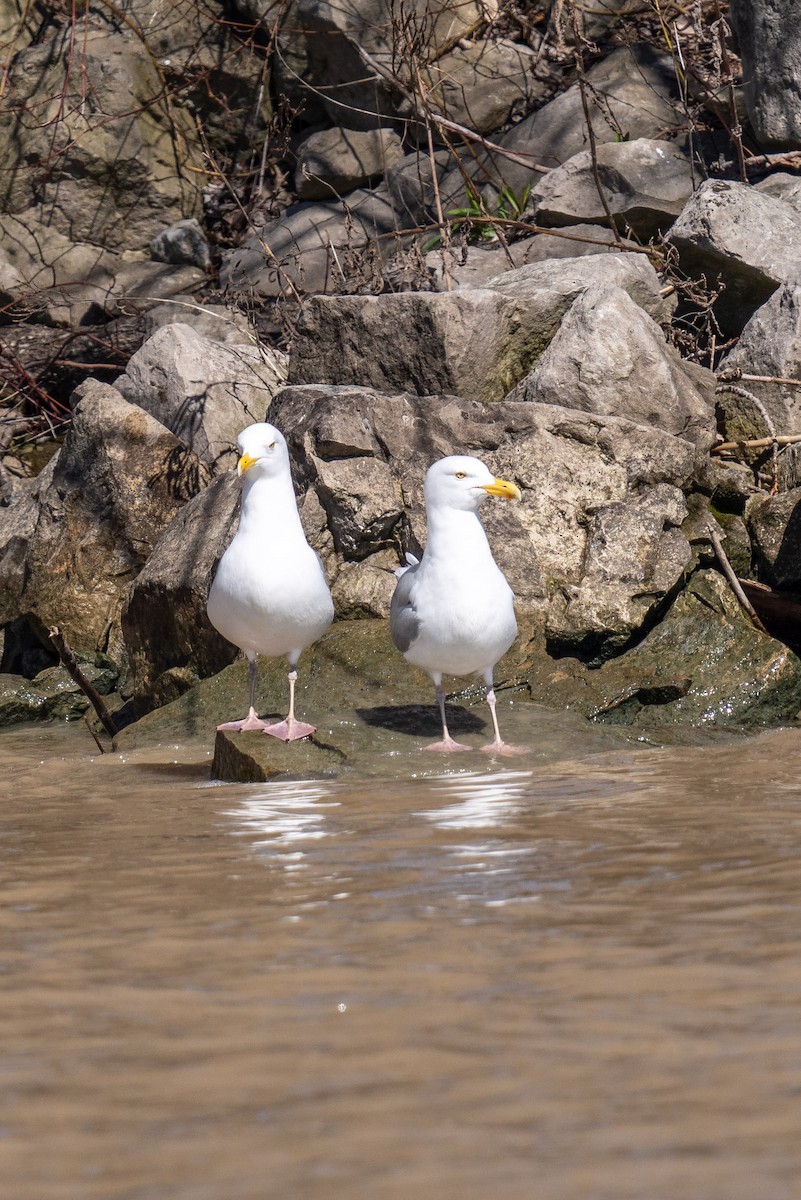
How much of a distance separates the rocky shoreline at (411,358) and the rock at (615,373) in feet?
0.07

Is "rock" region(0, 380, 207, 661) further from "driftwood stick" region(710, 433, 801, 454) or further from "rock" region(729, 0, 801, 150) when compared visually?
"rock" region(729, 0, 801, 150)

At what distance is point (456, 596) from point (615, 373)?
9.54 ft

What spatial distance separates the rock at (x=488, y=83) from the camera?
44.7ft

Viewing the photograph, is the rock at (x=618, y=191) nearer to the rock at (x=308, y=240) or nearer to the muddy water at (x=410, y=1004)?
the rock at (x=308, y=240)

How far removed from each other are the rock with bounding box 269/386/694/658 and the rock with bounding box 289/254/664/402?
31.9 inches

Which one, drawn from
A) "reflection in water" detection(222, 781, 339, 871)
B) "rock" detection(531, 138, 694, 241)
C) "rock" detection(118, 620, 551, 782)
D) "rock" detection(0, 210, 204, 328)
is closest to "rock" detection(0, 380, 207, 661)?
"rock" detection(118, 620, 551, 782)

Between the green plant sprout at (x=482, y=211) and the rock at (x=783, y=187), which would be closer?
the rock at (x=783, y=187)

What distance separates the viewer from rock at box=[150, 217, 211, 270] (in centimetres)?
1389

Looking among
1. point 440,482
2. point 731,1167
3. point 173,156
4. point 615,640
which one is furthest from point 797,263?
point 731,1167

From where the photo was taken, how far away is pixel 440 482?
5766mm

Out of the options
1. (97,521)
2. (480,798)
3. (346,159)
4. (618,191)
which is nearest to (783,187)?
(618,191)

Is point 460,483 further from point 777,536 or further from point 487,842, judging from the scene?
point 777,536

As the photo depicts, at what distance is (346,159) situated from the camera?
13.9 m

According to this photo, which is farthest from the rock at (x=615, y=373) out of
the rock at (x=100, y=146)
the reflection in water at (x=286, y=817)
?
the rock at (x=100, y=146)
